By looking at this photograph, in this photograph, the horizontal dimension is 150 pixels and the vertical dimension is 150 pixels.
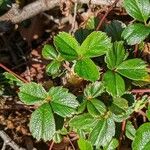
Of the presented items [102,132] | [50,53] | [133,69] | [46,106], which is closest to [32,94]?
[46,106]

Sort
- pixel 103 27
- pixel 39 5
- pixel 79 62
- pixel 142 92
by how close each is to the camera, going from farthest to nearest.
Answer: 1. pixel 39 5
2. pixel 103 27
3. pixel 142 92
4. pixel 79 62

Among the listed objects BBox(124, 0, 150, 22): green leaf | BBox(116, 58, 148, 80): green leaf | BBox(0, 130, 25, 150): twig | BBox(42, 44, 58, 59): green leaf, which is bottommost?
BBox(0, 130, 25, 150): twig

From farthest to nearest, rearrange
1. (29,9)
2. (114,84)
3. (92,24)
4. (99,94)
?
(29,9), (92,24), (99,94), (114,84)

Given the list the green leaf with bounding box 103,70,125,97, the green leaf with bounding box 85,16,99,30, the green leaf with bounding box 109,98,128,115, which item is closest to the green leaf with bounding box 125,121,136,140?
the green leaf with bounding box 109,98,128,115

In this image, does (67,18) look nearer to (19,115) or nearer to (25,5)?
(25,5)

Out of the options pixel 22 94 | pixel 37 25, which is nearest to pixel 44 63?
pixel 37 25

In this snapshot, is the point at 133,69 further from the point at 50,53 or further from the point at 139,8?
the point at 50,53

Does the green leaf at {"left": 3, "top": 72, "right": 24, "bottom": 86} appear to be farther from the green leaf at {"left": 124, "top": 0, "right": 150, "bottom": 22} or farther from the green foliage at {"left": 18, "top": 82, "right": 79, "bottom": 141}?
the green leaf at {"left": 124, "top": 0, "right": 150, "bottom": 22}
